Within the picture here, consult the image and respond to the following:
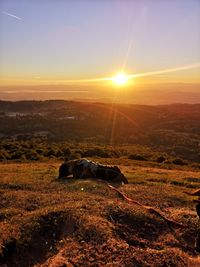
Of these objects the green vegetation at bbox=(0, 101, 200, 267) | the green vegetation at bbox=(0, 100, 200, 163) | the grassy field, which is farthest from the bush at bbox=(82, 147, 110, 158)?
the grassy field

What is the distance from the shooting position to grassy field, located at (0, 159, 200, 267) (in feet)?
24.8

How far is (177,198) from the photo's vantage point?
12.1 m

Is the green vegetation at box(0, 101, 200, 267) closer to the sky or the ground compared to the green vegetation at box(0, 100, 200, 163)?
closer to the sky

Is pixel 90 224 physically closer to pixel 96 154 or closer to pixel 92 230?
pixel 92 230

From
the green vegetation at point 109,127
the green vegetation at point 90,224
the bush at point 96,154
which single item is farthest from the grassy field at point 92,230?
the green vegetation at point 109,127

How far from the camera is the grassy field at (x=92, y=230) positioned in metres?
7.55

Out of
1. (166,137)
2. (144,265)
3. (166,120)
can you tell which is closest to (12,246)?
(144,265)

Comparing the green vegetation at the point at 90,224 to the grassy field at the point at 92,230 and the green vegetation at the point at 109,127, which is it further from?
the green vegetation at the point at 109,127

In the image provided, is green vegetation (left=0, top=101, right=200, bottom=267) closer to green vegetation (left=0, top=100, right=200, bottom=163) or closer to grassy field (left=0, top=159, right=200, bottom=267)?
grassy field (left=0, top=159, right=200, bottom=267)

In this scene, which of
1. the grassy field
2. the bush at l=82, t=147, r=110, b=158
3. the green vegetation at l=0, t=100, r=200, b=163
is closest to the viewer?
the grassy field

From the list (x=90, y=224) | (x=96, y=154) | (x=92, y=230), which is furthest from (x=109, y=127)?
(x=92, y=230)

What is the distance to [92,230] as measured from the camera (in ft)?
27.8

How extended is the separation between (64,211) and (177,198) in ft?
13.6

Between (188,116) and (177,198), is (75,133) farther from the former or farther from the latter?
(177,198)
